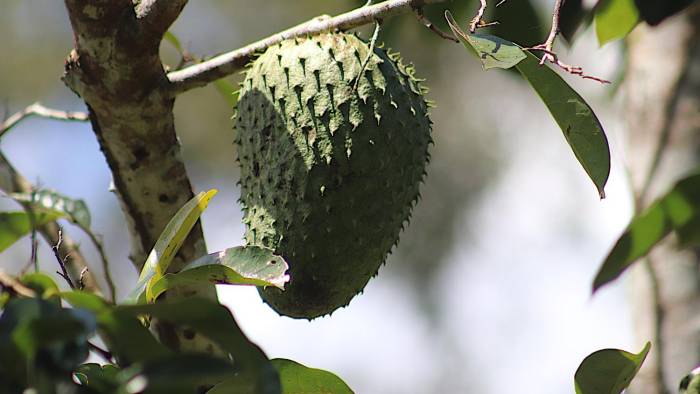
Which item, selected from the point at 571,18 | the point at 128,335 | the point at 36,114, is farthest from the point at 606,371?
the point at 36,114

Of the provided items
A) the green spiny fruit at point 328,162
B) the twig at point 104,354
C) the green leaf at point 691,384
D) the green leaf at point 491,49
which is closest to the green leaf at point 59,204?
the green spiny fruit at point 328,162

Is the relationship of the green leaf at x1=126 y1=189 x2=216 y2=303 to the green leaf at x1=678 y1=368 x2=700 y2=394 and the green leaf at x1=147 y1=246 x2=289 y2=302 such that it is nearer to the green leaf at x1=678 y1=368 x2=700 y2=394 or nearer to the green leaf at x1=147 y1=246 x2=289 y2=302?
the green leaf at x1=147 y1=246 x2=289 y2=302

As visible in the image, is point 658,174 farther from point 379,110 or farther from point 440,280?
point 440,280

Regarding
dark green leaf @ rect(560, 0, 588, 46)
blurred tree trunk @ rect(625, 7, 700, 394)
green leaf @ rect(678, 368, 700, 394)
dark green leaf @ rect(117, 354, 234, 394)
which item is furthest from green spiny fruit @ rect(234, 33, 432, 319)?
blurred tree trunk @ rect(625, 7, 700, 394)

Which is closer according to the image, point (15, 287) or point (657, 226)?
point (657, 226)

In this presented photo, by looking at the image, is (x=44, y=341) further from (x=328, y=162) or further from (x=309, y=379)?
(x=328, y=162)

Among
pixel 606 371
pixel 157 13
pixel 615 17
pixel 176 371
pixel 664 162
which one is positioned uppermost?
pixel 157 13
